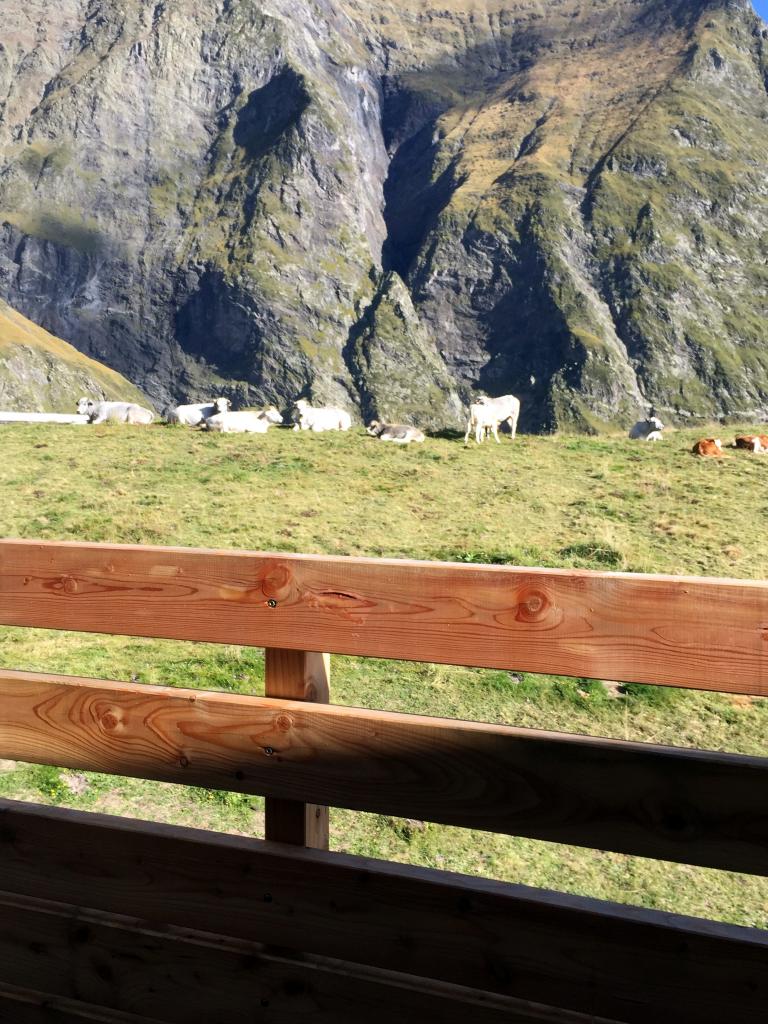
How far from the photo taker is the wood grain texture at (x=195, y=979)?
114 inches

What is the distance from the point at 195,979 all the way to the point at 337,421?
2701cm

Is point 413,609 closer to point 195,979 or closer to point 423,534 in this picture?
point 195,979

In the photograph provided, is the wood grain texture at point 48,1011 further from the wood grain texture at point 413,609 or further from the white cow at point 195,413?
the white cow at point 195,413

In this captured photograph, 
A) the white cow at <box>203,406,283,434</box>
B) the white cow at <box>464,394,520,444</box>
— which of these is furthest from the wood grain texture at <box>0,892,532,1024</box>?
the white cow at <box>203,406,283,434</box>

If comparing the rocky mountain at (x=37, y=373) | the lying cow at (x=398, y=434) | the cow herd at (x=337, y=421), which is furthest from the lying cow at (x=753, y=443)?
the rocky mountain at (x=37, y=373)

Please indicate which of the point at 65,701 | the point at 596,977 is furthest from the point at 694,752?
the point at 65,701

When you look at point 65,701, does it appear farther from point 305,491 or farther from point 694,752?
point 305,491

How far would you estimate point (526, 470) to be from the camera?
20156mm

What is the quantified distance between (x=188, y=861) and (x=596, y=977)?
1.37 meters

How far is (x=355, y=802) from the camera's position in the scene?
304cm

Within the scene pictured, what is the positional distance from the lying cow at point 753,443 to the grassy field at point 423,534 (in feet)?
3.09

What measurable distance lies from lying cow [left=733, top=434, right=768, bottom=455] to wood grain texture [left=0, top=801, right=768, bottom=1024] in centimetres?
2059

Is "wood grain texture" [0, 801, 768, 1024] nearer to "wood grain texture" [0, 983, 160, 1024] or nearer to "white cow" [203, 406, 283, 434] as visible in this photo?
"wood grain texture" [0, 983, 160, 1024]

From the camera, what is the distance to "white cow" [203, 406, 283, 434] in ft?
84.6
